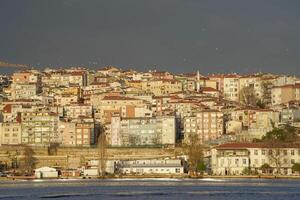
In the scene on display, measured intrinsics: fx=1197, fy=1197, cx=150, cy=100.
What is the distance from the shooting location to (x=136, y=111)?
115500 millimetres

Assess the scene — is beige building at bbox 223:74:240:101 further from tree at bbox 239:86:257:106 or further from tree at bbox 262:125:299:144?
tree at bbox 262:125:299:144

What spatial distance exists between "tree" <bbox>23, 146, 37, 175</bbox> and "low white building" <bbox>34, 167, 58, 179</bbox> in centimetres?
275

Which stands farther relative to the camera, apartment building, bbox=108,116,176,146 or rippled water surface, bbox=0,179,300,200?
apartment building, bbox=108,116,176,146

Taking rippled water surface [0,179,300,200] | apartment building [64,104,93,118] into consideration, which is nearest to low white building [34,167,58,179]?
rippled water surface [0,179,300,200]

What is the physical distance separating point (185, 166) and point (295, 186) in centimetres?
2333

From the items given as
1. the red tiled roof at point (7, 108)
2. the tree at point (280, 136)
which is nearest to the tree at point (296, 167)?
the tree at point (280, 136)

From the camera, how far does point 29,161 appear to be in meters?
94.2

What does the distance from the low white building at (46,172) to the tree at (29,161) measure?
108 inches

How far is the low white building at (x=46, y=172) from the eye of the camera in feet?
286

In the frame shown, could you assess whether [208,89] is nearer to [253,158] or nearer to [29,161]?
[29,161]

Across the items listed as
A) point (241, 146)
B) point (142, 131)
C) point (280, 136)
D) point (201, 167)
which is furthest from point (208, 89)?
point (241, 146)

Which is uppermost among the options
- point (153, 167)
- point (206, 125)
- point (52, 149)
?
point (206, 125)

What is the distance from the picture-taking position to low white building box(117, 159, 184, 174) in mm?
87750

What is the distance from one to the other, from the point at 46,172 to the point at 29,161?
6850 millimetres
